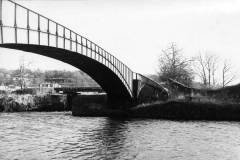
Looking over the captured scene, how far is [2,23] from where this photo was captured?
22.0 meters

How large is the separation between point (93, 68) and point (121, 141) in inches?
551

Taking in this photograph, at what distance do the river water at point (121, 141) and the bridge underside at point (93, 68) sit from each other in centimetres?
577

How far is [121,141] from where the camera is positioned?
85.3 ft

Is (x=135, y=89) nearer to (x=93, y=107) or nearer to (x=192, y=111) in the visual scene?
(x=93, y=107)

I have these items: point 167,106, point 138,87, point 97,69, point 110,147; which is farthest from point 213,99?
point 110,147

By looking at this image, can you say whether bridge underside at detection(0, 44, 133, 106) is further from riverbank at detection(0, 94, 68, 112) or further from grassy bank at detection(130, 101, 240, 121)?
riverbank at detection(0, 94, 68, 112)

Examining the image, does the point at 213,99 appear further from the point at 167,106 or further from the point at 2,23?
the point at 2,23

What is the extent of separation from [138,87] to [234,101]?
446 inches

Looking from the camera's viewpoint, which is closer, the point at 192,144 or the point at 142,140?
the point at 192,144

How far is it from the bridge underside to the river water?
5.77 metres

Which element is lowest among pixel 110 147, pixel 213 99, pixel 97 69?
pixel 110 147

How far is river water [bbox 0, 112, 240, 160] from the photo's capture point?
68.7 ft

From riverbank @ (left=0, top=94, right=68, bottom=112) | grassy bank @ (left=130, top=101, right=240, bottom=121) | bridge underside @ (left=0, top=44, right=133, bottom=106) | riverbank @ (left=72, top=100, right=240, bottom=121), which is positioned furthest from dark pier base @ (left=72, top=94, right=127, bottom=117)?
riverbank @ (left=0, top=94, right=68, bottom=112)


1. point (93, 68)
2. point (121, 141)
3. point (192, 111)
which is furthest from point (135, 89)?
point (121, 141)
